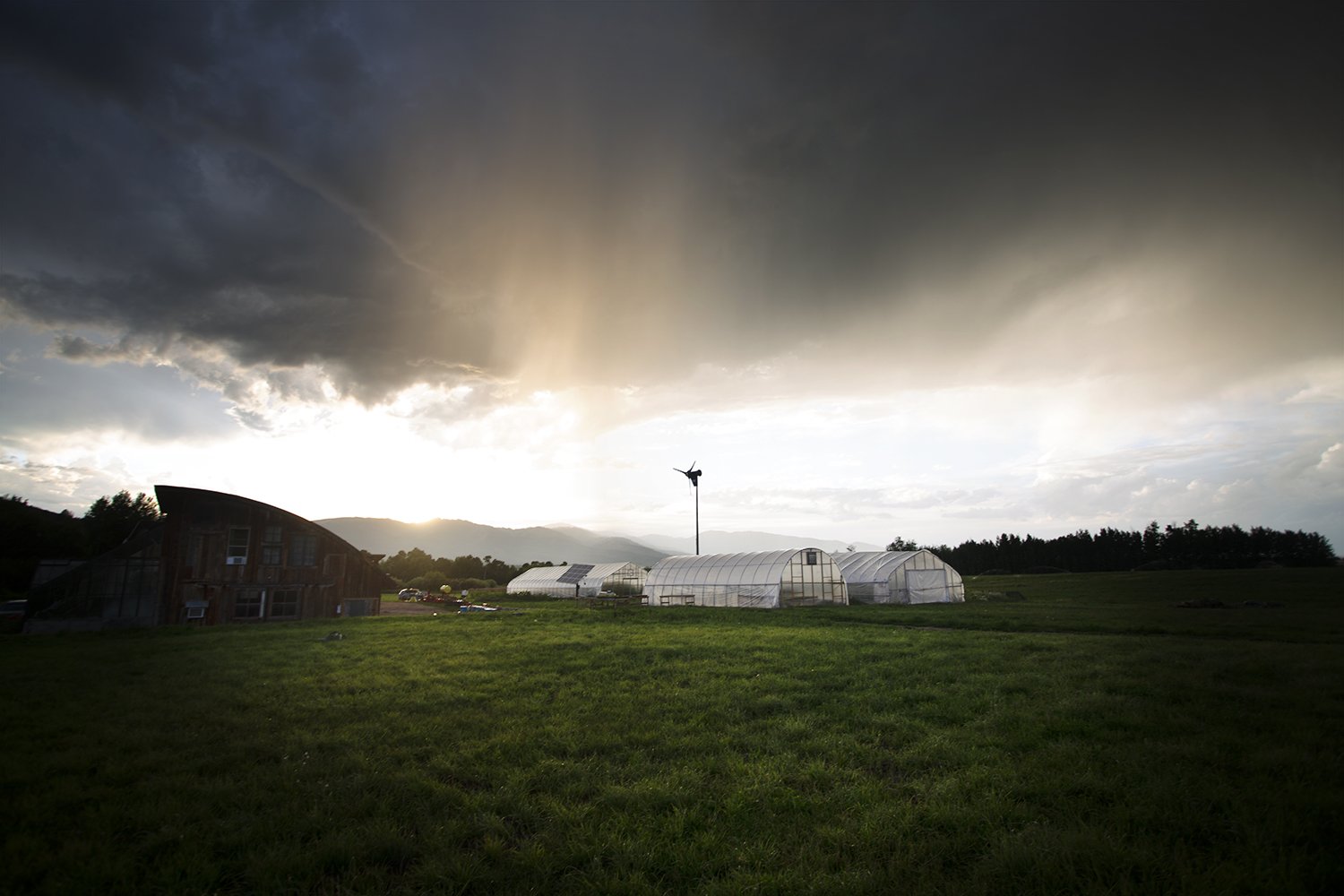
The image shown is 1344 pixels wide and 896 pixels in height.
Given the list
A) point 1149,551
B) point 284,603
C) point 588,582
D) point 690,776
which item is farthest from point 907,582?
point 1149,551

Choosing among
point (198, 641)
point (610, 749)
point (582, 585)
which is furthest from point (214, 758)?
point (582, 585)

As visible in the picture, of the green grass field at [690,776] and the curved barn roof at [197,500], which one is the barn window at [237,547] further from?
the green grass field at [690,776]

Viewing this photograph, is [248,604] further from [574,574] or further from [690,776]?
[574,574]

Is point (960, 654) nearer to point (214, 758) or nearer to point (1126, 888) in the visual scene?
point (1126, 888)

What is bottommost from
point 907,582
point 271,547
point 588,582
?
point 588,582

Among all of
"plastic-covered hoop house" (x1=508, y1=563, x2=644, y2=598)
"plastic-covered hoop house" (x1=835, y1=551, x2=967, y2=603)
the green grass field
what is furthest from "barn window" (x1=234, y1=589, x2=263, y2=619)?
"plastic-covered hoop house" (x1=835, y1=551, x2=967, y2=603)

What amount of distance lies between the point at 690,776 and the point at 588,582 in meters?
68.5

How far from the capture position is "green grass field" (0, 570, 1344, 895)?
6227 mm

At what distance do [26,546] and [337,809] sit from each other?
7852cm

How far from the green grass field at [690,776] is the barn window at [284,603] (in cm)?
2351

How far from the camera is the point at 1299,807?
7.10m

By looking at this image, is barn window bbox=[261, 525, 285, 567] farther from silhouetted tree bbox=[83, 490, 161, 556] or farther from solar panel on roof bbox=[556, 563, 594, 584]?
silhouetted tree bbox=[83, 490, 161, 556]

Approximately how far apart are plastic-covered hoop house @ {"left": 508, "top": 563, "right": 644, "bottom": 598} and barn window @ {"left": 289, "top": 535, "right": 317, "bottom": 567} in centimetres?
3483

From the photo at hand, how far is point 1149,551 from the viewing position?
390ft
